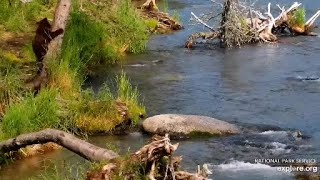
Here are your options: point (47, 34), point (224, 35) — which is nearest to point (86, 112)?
point (47, 34)

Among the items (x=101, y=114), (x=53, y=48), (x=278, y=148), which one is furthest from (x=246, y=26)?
(x=278, y=148)

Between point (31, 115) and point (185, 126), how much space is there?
2.66 m

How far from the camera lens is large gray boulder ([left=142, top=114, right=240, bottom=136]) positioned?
11102 mm

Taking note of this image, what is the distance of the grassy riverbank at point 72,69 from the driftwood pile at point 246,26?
2413 mm

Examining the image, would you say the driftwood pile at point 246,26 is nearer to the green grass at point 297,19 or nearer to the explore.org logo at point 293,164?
the green grass at point 297,19

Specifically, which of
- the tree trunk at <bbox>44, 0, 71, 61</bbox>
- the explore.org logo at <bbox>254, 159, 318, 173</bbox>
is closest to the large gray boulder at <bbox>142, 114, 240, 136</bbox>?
the explore.org logo at <bbox>254, 159, 318, 173</bbox>

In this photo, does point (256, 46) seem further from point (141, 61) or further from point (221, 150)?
point (221, 150)

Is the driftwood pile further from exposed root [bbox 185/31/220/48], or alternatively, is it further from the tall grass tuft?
the tall grass tuft

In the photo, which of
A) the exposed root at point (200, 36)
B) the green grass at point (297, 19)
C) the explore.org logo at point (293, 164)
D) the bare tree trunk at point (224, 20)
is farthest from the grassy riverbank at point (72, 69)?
the green grass at point (297, 19)

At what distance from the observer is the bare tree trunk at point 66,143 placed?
21.0ft

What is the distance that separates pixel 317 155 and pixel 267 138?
1.17m

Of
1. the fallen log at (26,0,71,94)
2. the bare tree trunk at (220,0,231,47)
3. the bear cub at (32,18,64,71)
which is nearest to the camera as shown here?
the fallen log at (26,0,71,94)

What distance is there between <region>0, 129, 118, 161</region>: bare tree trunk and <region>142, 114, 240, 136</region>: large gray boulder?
337cm

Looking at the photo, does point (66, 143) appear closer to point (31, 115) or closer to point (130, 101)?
point (31, 115)
